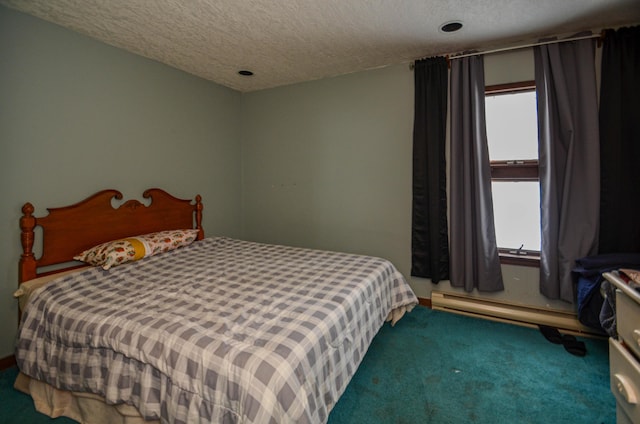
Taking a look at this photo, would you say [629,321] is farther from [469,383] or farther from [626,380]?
[469,383]

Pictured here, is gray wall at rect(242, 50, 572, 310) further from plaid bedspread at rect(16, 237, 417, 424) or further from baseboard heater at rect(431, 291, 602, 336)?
plaid bedspread at rect(16, 237, 417, 424)

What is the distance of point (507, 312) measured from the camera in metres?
2.46

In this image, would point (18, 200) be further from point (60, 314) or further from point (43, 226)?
point (60, 314)

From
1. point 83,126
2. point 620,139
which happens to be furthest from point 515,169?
point 83,126

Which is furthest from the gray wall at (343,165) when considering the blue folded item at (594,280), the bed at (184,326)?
the bed at (184,326)

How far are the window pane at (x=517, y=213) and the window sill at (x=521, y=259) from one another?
3.4 inches

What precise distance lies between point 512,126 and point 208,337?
290 cm

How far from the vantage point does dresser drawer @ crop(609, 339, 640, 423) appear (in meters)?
1.04

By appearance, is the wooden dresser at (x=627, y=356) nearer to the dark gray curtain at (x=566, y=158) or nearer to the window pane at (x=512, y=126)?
the dark gray curtain at (x=566, y=158)

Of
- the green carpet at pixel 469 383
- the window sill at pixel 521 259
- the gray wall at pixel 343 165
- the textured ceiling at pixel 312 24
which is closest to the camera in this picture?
the green carpet at pixel 469 383

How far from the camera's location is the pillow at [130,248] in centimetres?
211

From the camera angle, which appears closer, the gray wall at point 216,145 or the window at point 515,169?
the gray wall at point 216,145

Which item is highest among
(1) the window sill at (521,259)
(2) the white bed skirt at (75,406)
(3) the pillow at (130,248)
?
(3) the pillow at (130,248)

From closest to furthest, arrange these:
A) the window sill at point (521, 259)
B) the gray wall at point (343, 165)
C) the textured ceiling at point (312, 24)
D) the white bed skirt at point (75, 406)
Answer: the white bed skirt at point (75, 406) → the textured ceiling at point (312, 24) → the window sill at point (521, 259) → the gray wall at point (343, 165)
